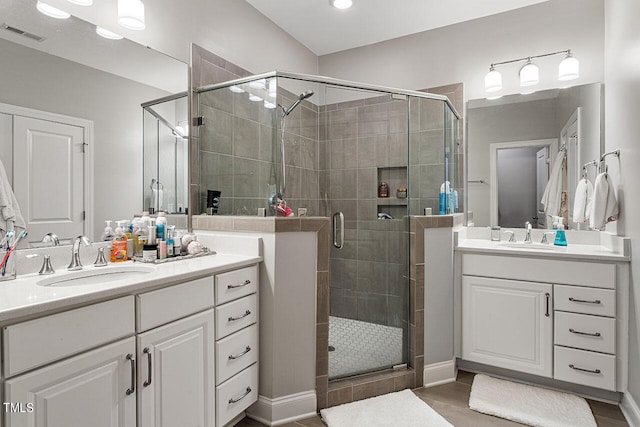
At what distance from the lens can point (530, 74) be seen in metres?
2.69

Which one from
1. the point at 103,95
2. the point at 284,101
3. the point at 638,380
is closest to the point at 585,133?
the point at 638,380

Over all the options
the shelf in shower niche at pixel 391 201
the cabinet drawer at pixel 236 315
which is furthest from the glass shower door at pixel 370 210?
the cabinet drawer at pixel 236 315

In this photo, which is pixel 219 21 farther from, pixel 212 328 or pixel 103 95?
pixel 212 328

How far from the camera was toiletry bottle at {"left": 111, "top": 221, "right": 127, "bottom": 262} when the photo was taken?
5.90 ft

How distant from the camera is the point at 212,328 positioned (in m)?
1.63

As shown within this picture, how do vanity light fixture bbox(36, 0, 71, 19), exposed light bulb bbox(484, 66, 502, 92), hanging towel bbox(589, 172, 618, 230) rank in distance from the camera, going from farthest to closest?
exposed light bulb bbox(484, 66, 502, 92), hanging towel bbox(589, 172, 618, 230), vanity light fixture bbox(36, 0, 71, 19)

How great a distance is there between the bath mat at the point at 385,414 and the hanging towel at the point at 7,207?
1.80 meters

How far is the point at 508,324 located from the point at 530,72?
6.34 feet

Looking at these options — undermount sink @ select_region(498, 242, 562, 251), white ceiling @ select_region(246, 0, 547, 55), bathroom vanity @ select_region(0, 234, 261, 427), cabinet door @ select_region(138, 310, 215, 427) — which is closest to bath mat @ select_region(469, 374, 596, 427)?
undermount sink @ select_region(498, 242, 562, 251)

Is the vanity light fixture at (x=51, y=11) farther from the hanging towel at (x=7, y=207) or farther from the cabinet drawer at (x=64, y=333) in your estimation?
the cabinet drawer at (x=64, y=333)

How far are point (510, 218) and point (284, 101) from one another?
2080 millimetres

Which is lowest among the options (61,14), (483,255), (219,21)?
(483,255)

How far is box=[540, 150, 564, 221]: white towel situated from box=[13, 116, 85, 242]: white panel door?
3.16 meters

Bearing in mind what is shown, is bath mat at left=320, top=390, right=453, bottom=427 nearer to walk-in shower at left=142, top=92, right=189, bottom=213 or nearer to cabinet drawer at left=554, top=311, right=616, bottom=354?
cabinet drawer at left=554, top=311, right=616, bottom=354
